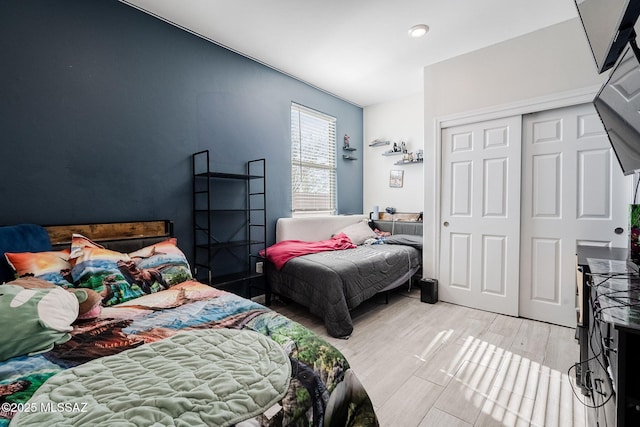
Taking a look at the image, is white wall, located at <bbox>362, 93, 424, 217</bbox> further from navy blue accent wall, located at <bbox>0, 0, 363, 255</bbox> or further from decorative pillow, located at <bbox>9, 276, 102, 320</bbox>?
decorative pillow, located at <bbox>9, 276, 102, 320</bbox>

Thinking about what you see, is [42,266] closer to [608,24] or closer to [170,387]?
[170,387]

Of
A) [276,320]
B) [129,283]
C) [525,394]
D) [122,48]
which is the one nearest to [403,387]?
[525,394]

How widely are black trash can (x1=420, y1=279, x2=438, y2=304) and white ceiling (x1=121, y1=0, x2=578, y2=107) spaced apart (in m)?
2.58

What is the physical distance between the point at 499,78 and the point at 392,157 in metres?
1.89

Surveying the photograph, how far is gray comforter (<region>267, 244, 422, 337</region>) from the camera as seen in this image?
2438mm

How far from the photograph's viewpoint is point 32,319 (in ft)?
3.74

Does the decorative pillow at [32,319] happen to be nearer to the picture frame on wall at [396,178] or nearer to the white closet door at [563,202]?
the white closet door at [563,202]

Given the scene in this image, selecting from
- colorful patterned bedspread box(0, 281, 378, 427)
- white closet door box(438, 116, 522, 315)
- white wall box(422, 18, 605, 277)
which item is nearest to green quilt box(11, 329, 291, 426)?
colorful patterned bedspread box(0, 281, 378, 427)

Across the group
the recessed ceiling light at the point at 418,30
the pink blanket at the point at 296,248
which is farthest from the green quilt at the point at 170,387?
the recessed ceiling light at the point at 418,30

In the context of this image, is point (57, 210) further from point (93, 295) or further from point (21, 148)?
point (93, 295)

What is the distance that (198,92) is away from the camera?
2.76 metres

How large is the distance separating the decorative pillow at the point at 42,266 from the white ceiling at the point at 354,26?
2.13 m

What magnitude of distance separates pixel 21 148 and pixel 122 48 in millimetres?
1093

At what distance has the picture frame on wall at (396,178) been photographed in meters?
4.43
